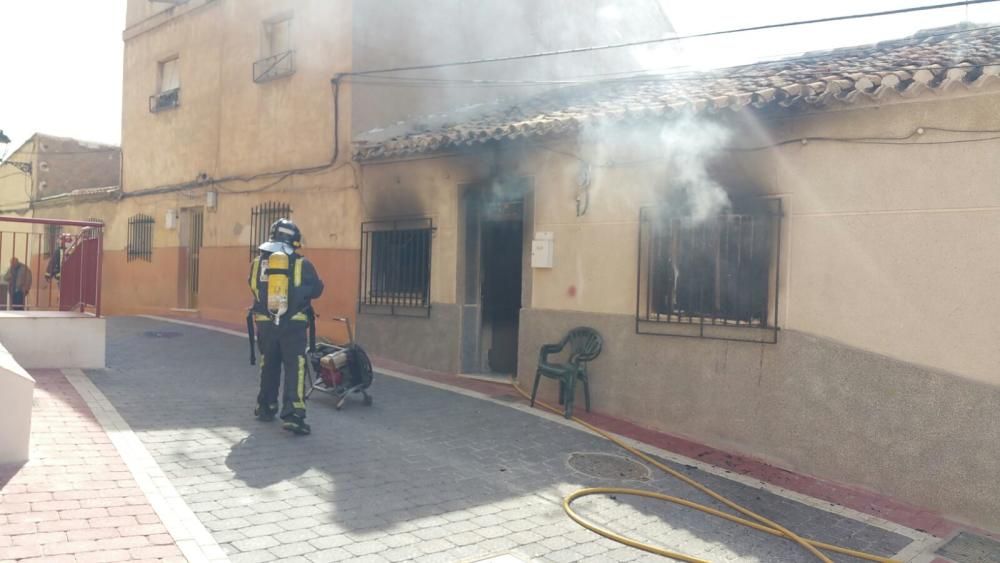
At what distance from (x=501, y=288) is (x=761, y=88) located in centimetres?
450

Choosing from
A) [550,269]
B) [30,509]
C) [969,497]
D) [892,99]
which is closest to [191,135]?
[550,269]

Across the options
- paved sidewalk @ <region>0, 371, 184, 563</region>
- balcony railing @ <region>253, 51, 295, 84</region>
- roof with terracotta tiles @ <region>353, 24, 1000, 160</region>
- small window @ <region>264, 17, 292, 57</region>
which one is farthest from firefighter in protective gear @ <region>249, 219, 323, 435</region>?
small window @ <region>264, 17, 292, 57</region>

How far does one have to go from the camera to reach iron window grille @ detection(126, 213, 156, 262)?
658 inches

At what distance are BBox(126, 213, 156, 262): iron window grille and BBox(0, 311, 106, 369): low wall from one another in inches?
346

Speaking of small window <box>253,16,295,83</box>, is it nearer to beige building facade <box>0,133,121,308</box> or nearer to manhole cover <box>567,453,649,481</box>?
manhole cover <box>567,453,649,481</box>

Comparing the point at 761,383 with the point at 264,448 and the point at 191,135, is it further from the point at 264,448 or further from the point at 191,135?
the point at 191,135

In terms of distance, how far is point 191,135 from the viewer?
15.5 m

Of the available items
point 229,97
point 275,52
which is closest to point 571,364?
point 275,52

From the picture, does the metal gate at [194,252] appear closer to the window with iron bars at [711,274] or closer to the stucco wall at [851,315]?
the stucco wall at [851,315]

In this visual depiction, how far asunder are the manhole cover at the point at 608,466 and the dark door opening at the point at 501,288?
356 centimetres

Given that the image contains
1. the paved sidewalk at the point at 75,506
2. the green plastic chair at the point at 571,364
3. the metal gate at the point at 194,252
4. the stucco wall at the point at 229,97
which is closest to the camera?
the paved sidewalk at the point at 75,506

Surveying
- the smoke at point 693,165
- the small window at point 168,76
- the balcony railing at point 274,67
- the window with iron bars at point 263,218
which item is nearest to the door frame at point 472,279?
the smoke at point 693,165

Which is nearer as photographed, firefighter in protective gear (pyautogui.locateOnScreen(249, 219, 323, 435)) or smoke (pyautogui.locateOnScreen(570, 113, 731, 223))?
firefighter in protective gear (pyautogui.locateOnScreen(249, 219, 323, 435))

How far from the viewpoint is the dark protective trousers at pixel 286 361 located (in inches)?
253
